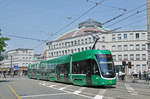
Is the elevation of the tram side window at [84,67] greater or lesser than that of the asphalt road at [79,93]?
greater

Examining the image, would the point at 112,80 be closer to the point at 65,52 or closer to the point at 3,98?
the point at 3,98

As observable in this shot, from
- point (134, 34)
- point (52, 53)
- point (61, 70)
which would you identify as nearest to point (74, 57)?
point (61, 70)

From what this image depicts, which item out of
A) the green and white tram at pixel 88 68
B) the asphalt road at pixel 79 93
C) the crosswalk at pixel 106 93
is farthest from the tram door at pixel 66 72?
the crosswalk at pixel 106 93

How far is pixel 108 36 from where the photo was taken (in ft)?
226

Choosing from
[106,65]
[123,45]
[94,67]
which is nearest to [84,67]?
[94,67]

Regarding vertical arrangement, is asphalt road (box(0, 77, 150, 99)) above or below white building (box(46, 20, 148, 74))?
below

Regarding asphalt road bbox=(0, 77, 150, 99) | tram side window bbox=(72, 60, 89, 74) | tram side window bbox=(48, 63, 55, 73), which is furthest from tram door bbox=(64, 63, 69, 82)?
tram side window bbox=(48, 63, 55, 73)

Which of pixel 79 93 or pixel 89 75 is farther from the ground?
pixel 89 75

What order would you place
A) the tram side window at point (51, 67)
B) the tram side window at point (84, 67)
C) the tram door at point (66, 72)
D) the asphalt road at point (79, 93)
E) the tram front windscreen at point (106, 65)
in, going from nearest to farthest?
the asphalt road at point (79, 93) < the tram front windscreen at point (106, 65) < the tram side window at point (84, 67) < the tram door at point (66, 72) < the tram side window at point (51, 67)

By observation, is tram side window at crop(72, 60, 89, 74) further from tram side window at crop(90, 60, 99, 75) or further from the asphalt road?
the asphalt road

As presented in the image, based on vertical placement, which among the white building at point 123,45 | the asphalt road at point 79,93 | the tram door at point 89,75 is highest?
the white building at point 123,45

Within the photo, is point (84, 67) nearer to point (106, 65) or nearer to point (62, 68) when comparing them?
point (106, 65)

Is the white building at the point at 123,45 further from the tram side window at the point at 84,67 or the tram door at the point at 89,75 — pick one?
the tram door at the point at 89,75

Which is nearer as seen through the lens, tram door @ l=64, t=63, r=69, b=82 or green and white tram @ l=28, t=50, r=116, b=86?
green and white tram @ l=28, t=50, r=116, b=86
